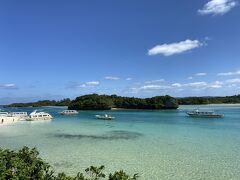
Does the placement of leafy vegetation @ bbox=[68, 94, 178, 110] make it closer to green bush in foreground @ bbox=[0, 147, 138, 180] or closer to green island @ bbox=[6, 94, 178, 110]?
green island @ bbox=[6, 94, 178, 110]

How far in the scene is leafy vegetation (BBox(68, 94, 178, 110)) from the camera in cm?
12950

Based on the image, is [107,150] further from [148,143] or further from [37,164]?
[37,164]

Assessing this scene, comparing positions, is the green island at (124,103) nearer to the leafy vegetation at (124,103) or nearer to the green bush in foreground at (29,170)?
the leafy vegetation at (124,103)

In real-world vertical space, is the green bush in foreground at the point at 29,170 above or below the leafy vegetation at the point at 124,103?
below

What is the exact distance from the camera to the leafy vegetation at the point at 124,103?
425ft

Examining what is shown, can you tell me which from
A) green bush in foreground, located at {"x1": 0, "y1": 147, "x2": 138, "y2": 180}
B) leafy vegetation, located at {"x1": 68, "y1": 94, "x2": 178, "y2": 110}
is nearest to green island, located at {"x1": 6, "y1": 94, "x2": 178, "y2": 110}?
leafy vegetation, located at {"x1": 68, "y1": 94, "x2": 178, "y2": 110}

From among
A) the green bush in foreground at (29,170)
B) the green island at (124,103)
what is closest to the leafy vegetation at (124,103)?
the green island at (124,103)

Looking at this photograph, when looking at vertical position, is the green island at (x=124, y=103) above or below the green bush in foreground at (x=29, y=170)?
above

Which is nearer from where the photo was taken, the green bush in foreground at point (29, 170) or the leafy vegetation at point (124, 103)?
the green bush in foreground at point (29, 170)

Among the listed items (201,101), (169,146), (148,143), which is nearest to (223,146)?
(169,146)

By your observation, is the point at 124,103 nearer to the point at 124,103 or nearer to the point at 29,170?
the point at 124,103

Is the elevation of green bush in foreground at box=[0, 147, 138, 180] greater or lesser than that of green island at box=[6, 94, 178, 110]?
lesser

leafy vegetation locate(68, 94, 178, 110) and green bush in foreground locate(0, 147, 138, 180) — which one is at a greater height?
Answer: leafy vegetation locate(68, 94, 178, 110)

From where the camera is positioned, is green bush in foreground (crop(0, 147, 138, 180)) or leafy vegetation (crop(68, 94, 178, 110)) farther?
leafy vegetation (crop(68, 94, 178, 110))
